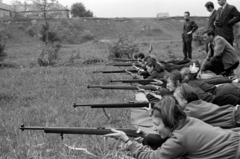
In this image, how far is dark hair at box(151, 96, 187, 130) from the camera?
2.70m

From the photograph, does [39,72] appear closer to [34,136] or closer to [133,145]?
[34,136]

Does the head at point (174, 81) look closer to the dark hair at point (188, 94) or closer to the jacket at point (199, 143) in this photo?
the dark hair at point (188, 94)

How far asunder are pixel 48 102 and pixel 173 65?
11.4 ft

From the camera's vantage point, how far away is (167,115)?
2.70 meters

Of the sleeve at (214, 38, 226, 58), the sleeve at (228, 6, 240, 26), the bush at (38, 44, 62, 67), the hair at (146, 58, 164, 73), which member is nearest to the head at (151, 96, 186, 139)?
the hair at (146, 58, 164, 73)

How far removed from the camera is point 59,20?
46.8 metres

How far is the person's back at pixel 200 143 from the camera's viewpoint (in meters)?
2.73

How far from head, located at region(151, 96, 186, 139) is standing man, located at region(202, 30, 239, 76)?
5.01m

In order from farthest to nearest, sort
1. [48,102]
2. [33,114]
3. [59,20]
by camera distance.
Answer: [59,20] < [48,102] < [33,114]

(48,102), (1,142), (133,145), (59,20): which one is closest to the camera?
(133,145)

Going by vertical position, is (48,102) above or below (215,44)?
below

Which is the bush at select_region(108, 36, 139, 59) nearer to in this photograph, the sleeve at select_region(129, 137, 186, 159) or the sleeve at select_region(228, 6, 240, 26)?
the sleeve at select_region(228, 6, 240, 26)

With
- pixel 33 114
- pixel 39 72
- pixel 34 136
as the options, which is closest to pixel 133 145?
pixel 34 136

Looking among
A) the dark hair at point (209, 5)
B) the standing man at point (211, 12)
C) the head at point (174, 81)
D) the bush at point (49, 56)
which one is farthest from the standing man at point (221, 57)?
the bush at point (49, 56)
